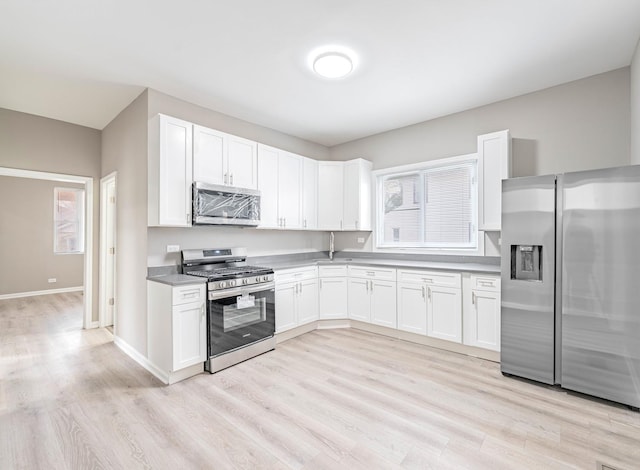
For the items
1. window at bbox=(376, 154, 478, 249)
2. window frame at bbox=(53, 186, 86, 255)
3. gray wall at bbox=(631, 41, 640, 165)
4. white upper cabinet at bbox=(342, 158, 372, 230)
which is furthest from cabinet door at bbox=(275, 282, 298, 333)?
window frame at bbox=(53, 186, 86, 255)

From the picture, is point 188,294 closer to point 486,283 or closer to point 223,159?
point 223,159

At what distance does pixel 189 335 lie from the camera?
9.37 feet

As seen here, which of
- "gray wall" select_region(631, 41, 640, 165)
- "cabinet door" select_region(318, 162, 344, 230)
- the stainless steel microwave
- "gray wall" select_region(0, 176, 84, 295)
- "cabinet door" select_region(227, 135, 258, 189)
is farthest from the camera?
"gray wall" select_region(0, 176, 84, 295)

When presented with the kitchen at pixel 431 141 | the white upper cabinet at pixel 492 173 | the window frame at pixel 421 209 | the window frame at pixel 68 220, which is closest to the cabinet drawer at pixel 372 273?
the window frame at pixel 421 209

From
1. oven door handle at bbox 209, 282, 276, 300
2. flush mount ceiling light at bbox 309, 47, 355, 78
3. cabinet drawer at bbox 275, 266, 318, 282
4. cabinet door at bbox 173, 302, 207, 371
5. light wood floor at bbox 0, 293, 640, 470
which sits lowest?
light wood floor at bbox 0, 293, 640, 470

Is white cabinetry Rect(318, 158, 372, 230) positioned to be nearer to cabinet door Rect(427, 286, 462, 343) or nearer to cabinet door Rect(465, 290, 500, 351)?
cabinet door Rect(427, 286, 462, 343)

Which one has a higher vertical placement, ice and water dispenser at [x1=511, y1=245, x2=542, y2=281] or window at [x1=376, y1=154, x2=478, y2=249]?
window at [x1=376, y1=154, x2=478, y2=249]

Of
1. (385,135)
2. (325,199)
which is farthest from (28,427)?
(385,135)

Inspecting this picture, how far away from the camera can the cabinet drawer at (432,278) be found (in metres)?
3.38

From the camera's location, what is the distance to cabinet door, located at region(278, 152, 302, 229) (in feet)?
13.8

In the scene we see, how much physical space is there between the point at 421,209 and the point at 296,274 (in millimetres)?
1936

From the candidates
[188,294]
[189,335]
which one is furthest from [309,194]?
[189,335]

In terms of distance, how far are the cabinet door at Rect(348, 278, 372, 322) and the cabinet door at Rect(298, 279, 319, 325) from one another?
0.48 meters

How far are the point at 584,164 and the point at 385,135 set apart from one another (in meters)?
2.39
